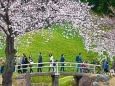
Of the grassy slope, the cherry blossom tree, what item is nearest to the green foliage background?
the grassy slope

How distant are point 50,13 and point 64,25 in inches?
45.9

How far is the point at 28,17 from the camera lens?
1784cm

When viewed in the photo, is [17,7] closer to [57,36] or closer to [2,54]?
[2,54]

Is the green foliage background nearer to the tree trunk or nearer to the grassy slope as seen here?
the grassy slope

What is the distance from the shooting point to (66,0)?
18844mm

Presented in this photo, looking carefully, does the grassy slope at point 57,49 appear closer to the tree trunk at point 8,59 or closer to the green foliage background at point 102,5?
the green foliage background at point 102,5

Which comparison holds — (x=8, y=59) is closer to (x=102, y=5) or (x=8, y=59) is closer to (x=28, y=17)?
(x=28, y=17)

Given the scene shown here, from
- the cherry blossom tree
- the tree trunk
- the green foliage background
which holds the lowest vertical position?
the tree trunk

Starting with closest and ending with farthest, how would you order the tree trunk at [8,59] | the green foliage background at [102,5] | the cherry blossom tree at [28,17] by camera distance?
the cherry blossom tree at [28,17] < the tree trunk at [8,59] < the green foliage background at [102,5]

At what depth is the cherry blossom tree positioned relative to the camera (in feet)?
56.9

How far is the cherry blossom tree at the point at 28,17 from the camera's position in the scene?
17.3 m

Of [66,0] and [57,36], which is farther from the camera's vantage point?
[57,36]

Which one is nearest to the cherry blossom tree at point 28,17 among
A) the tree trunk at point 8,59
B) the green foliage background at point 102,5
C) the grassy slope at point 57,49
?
the tree trunk at point 8,59

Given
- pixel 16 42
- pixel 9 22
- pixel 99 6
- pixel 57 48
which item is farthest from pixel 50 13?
pixel 99 6
